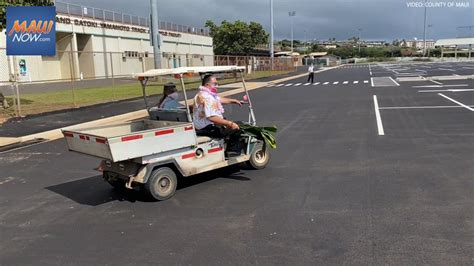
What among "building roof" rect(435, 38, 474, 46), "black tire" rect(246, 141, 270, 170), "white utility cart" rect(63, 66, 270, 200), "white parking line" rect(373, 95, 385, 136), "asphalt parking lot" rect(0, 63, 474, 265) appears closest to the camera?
"asphalt parking lot" rect(0, 63, 474, 265)

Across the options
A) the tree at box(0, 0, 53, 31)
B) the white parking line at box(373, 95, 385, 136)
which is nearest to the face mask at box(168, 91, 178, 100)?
the white parking line at box(373, 95, 385, 136)

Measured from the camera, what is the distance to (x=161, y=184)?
620cm

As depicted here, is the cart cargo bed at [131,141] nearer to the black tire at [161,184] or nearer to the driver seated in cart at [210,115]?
the black tire at [161,184]

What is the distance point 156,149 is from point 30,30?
11.9 meters

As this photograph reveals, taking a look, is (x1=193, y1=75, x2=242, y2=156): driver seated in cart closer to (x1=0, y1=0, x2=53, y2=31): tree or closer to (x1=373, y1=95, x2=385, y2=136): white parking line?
→ (x1=373, y1=95, x2=385, y2=136): white parking line

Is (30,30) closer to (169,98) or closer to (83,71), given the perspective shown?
(169,98)

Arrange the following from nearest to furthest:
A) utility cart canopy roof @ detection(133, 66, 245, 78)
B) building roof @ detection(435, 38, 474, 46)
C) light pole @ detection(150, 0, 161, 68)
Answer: utility cart canopy roof @ detection(133, 66, 245, 78) < light pole @ detection(150, 0, 161, 68) < building roof @ detection(435, 38, 474, 46)

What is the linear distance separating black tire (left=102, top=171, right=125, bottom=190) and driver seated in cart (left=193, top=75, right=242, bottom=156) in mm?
1329

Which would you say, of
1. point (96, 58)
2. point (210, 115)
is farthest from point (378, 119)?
point (96, 58)

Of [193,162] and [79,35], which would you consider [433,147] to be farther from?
[79,35]

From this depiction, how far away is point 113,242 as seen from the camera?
4.80 meters

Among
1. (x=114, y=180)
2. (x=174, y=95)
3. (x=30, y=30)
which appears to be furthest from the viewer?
(x=30, y=30)

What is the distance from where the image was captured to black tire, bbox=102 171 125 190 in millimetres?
6470

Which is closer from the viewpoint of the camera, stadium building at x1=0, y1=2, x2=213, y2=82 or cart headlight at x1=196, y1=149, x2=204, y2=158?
cart headlight at x1=196, y1=149, x2=204, y2=158
